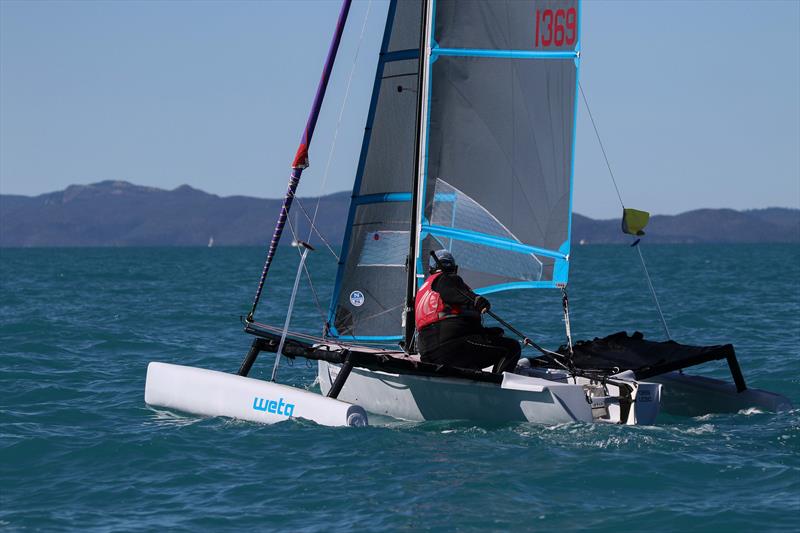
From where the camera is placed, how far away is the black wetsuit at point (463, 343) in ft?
38.0

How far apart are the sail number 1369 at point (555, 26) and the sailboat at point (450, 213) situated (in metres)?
0.01

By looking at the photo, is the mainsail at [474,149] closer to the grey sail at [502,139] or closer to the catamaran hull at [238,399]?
the grey sail at [502,139]

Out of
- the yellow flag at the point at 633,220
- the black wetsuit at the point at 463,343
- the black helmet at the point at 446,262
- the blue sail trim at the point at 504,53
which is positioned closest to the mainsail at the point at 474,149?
the blue sail trim at the point at 504,53

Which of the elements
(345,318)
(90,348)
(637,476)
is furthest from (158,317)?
(637,476)

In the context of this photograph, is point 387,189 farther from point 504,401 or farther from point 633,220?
point 504,401

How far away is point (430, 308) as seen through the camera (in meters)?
11.7

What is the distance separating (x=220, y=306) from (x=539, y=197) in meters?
19.5

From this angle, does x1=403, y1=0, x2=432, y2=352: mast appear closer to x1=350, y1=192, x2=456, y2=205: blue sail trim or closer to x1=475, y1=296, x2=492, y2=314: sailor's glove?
x1=350, y1=192, x2=456, y2=205: blue sail trim

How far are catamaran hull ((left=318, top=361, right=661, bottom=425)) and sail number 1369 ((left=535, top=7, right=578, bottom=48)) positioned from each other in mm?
4124

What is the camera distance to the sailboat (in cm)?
1218

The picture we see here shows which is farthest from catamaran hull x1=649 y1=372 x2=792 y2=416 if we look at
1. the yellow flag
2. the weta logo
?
the weta logo

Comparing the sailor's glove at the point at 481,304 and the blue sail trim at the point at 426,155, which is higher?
the blue sail trim at the point at 426,155

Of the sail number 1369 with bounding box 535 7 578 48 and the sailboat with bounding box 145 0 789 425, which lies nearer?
the sailboat with bounding box 145 0 789 425

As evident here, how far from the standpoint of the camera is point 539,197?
43.5 feet
